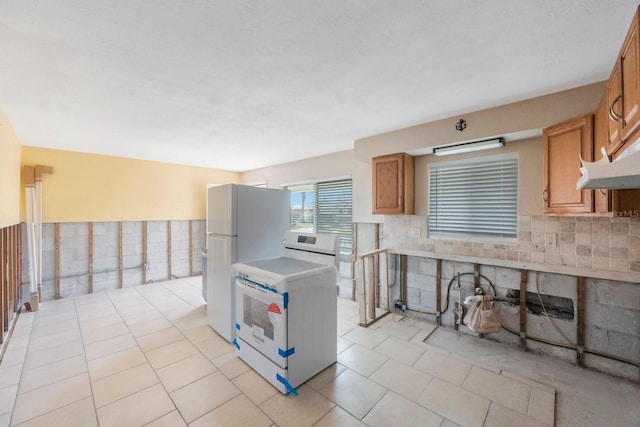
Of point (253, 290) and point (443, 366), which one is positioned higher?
point (253, 290)

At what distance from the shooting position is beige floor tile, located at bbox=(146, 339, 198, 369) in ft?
8.44

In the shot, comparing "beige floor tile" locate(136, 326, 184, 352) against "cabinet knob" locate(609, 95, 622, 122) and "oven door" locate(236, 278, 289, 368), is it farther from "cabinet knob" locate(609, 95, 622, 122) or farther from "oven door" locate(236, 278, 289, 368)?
"cabinet knob" locate(609, 95, 622, 122)

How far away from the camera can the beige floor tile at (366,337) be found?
9.65ft

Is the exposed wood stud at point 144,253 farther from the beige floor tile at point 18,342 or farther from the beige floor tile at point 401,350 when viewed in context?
the beige floor tile at point 401,350

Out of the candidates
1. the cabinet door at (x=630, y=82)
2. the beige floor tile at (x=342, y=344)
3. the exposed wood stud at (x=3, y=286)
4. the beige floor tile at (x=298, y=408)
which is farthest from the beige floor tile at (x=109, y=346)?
the cabinet door at (x=630, y=82)

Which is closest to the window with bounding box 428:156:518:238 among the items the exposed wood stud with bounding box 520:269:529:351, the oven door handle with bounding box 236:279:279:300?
the exposed wood stud with bounding box 520:269:529:351

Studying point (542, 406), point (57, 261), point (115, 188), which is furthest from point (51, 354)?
point (542, 406)

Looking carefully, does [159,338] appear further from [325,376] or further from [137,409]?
[325,376]

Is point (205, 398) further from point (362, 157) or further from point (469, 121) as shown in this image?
point (469, 121)

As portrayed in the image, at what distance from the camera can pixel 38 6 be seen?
1372 mm

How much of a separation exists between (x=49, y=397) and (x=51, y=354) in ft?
2.84

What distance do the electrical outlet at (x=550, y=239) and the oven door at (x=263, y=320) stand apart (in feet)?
8.94

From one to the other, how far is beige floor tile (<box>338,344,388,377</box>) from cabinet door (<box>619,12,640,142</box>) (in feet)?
8.18

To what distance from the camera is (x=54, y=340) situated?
2.97 metres
